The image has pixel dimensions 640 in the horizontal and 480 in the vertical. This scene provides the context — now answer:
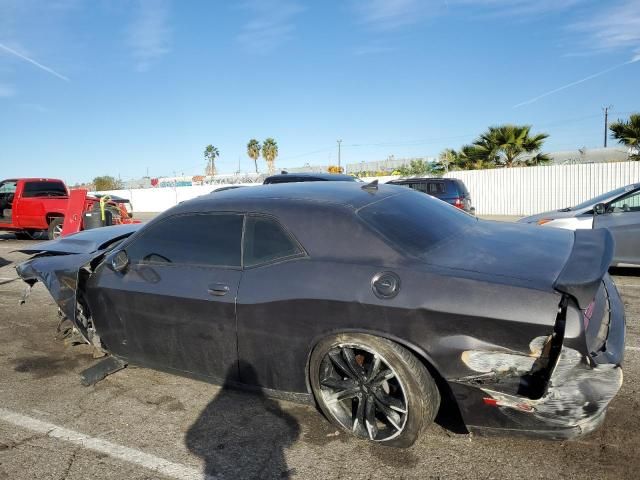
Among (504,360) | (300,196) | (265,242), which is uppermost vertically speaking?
(300,196)

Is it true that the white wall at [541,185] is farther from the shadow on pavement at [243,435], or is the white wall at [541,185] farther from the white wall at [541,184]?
the shadow on pavement at [243,435]

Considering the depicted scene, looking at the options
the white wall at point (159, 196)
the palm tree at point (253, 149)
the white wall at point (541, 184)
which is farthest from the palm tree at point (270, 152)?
the white wall at point (541, 184)

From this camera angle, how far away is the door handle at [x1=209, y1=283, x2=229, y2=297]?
10.7ft

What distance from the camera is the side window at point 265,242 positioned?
125 inches

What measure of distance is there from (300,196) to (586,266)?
179 centimetres

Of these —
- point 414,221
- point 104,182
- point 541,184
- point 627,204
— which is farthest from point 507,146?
point 104,182

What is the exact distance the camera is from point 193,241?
3582mm

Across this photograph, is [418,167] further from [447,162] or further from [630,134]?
[630,134]

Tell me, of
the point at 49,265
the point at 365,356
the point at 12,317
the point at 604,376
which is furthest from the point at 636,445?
the point at 12,317

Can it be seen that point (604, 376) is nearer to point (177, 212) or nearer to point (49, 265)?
point (177, 212)

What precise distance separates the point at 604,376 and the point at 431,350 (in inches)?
32.0

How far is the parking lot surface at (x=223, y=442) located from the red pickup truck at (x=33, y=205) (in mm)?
10792

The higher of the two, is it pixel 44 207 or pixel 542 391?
pixel 44 207

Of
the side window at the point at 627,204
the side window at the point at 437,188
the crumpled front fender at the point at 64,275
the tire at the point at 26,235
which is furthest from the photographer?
the tire at the point at 26,235
